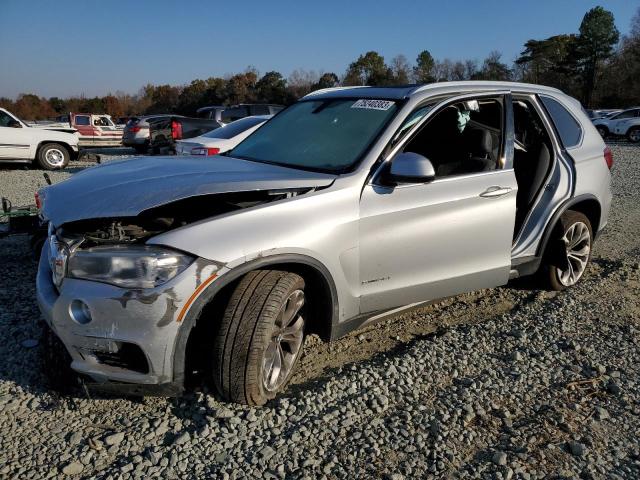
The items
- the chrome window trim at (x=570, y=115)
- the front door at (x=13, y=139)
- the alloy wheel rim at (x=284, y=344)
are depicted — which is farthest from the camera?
the front door at (x=13, y=139)

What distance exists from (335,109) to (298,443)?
243 cm

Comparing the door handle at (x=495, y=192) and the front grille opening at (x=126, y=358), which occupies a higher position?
the door handle at (x=495, y=192)

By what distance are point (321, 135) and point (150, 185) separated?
4.42 feet

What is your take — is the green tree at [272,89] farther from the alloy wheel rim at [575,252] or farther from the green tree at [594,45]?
the alloy wheel rim at [575,252]

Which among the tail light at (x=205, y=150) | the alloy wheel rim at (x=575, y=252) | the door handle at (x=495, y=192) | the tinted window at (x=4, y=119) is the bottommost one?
→ the alloy wheel rim at (x=575, y=252)

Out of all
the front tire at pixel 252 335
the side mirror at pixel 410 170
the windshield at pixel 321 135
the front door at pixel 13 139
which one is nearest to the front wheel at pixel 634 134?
the front door at pixel 13 139

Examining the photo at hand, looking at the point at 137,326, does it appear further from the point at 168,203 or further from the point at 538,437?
the point at 538,437

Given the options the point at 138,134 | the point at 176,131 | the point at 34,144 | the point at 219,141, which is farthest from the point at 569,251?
the point at 138,134

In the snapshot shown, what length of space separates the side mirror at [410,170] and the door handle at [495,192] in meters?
0.70

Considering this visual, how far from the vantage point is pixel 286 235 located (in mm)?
2762

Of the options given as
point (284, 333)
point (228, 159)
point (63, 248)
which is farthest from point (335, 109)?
point (63, 248)

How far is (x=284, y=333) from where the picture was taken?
9.69ft

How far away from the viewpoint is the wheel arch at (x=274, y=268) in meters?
2.55

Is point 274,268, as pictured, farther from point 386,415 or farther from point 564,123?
point 564,123
